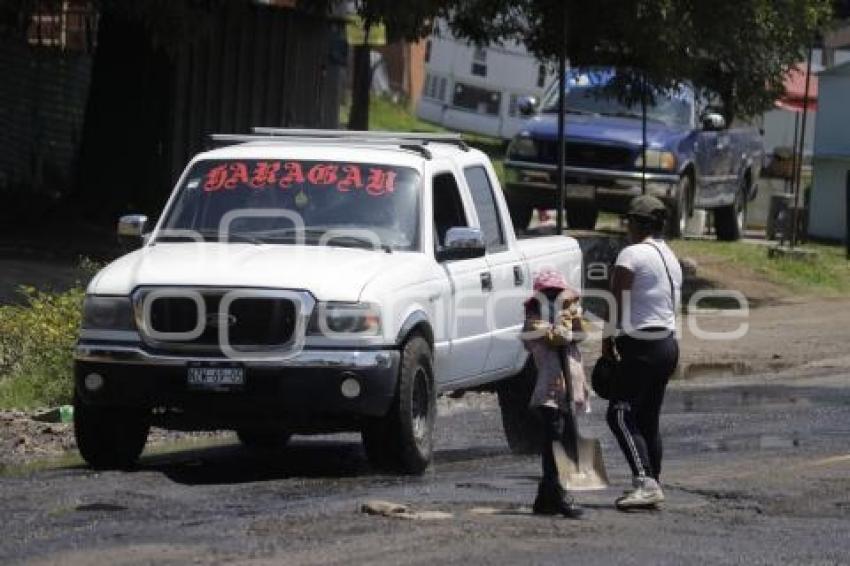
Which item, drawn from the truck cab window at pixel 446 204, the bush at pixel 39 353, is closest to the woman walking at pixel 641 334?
the truck cab window at pixel 446 204

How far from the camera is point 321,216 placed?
39.1ft

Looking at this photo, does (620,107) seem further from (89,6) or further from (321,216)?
(321,216)

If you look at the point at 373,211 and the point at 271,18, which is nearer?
the point at 373,211

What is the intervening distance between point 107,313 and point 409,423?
1.76 metres

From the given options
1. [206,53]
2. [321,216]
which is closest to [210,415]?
[321,216]

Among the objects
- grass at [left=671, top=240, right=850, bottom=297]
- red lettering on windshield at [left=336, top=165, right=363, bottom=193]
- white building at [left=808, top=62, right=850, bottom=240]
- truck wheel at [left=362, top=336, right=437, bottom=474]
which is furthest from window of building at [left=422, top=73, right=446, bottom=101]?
truck wheel at [left=362, top=336, right=437, bottom=474]

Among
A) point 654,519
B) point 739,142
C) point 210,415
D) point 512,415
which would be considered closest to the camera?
point 654,519

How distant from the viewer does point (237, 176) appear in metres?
12.2

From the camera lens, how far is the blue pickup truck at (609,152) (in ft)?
83.7

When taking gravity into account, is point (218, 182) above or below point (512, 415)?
above

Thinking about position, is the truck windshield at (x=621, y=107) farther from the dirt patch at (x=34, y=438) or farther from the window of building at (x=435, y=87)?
the window of building at (x=435, y=87)

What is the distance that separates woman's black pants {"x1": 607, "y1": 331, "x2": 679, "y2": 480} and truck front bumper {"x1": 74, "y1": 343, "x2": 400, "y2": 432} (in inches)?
54.6

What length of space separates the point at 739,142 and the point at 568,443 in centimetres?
1999

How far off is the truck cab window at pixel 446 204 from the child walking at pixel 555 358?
2.54 metres
